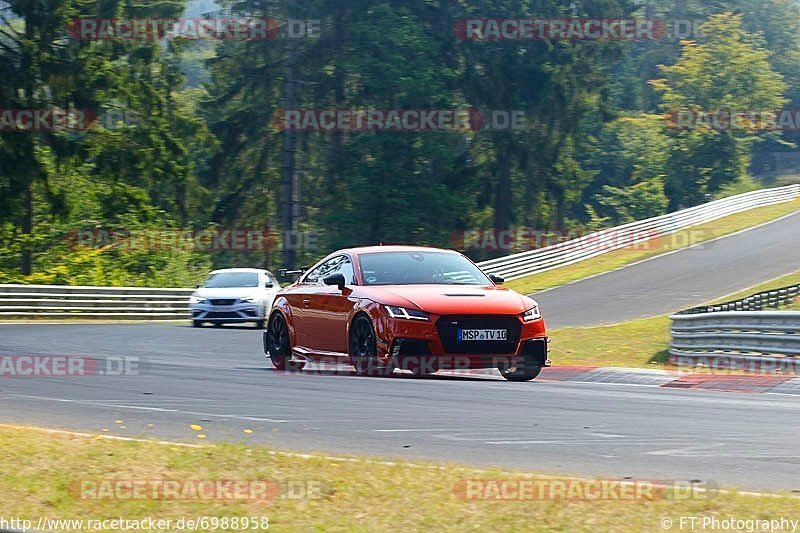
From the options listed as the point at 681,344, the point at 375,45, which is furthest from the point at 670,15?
the point at 681,344

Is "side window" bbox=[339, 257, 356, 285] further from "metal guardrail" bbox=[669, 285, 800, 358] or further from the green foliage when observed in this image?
the green foliage

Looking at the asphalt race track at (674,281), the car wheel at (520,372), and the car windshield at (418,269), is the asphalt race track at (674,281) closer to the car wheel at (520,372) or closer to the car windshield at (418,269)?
the car windshield at (418,269)

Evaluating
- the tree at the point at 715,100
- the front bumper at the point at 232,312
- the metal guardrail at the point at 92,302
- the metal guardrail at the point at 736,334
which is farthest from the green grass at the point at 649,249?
the tree at the point at 715,100

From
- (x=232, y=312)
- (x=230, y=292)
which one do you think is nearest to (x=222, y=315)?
(x=232, y=312)

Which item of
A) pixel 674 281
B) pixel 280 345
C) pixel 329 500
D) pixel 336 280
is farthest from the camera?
pixel 674 281

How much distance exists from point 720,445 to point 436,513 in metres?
3.17

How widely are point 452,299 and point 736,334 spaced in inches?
294

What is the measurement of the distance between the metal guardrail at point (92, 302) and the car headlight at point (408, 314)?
2348 cm

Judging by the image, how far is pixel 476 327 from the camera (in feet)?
45.5

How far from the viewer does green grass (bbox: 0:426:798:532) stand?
6426 mm

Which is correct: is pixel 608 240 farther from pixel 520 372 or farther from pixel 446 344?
pixel 446 344

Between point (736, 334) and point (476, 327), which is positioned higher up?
point (476, 327)

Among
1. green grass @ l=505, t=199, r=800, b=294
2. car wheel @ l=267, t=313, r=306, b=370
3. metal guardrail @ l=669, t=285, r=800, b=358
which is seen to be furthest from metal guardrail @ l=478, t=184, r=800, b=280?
car wheel @ l=267, t=313, r=306, b=370

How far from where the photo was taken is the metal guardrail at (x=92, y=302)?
1391 inches
